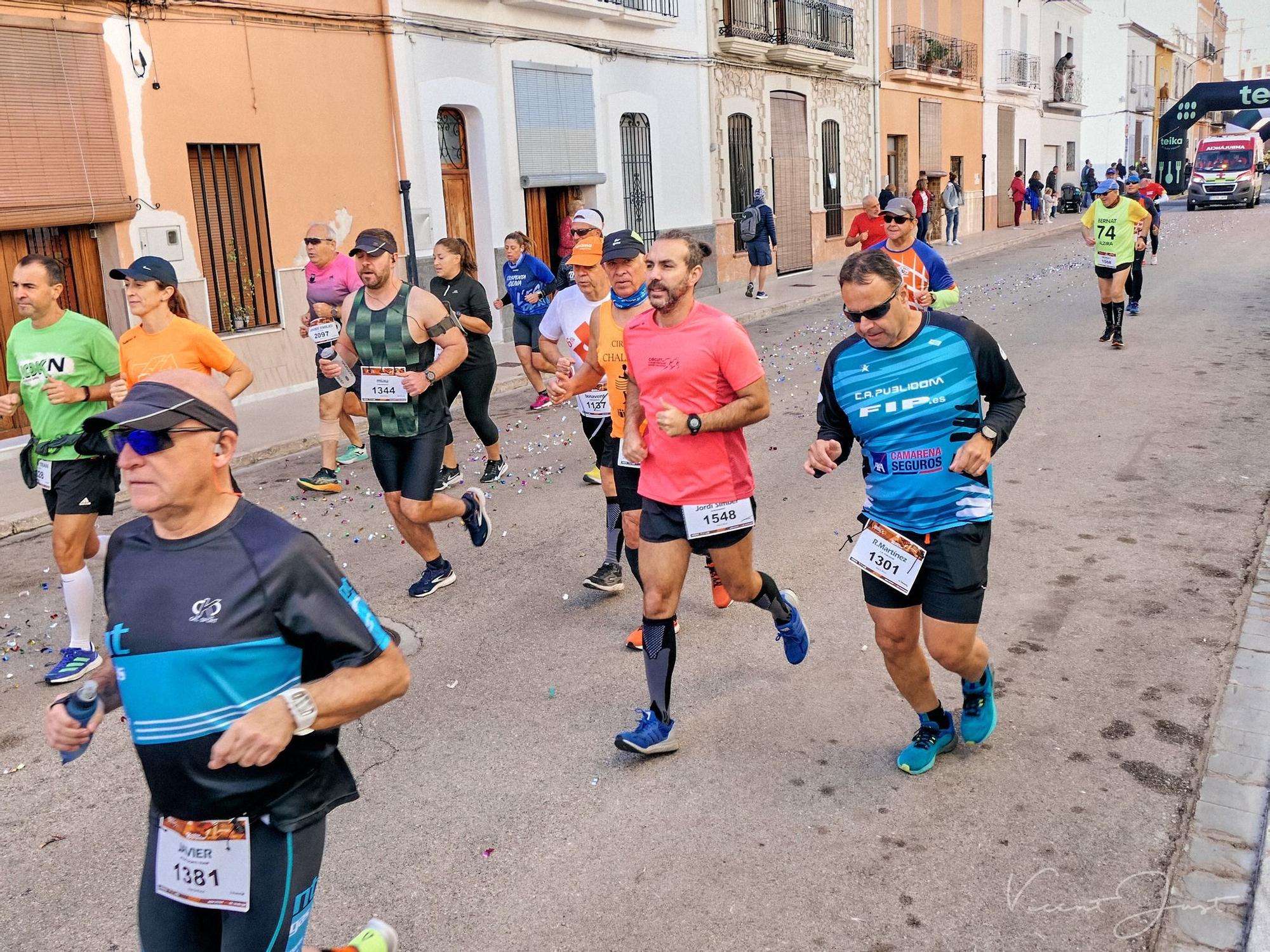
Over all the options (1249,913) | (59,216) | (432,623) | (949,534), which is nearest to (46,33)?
(59,216)

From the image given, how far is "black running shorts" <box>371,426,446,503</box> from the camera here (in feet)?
20.4

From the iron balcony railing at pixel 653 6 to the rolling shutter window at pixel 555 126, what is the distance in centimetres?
191

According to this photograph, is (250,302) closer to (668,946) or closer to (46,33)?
(46,33)

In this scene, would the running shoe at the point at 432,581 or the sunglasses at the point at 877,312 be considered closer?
the sunglasses at the point at 877,312

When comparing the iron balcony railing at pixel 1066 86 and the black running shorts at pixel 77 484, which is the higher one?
the iron balcony railing at pixel 1066 86

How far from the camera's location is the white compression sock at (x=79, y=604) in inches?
218

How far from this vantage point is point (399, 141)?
51.3 ft

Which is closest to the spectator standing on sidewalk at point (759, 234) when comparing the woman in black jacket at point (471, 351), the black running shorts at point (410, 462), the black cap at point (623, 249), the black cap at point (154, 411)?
the woman in black jacket at point (471, 351)

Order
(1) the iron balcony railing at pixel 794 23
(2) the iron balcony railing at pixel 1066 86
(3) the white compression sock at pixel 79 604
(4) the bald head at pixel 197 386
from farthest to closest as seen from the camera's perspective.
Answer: (2) the iron balcony railing at pixel 1066 86 → (1) the iron balcony railing at pixel 794 23 → (3) the white compression sock at pixel 79 604 → (4) the bald head at pixel 197 386

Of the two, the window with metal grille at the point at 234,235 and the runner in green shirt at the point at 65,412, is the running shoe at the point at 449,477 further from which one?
the window with metal grille at the point at 234,235

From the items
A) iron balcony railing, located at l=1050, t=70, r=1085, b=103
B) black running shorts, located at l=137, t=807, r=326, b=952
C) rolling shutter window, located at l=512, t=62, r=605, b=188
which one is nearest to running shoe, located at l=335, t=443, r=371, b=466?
black running shorts, located at l=137, t=807, r=326, b=952

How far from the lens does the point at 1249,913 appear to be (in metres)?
3.38

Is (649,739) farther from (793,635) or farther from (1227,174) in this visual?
(1227,174)


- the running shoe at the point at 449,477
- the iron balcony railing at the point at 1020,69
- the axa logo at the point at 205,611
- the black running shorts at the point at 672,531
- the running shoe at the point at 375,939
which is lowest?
the running shoe at the point at 449,477
